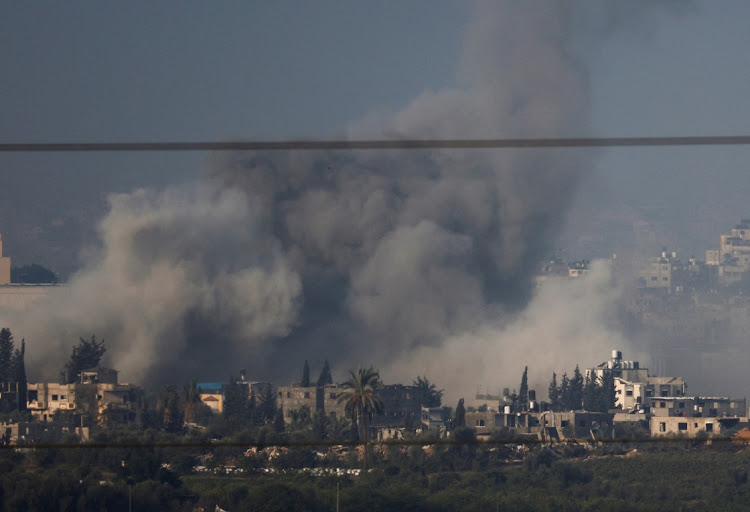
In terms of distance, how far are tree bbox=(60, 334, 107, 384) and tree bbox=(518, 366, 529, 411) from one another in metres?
7.61

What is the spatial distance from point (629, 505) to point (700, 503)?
726 mm

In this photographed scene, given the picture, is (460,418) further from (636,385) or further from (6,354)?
(6,354)

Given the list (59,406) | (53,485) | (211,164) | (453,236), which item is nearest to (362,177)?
(453,236)

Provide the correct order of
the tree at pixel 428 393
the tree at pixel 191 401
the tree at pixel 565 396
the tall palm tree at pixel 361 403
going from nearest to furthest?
the tall palm tree at pixel 361 403 → the tree at pixel 191 401 → the tree at pixel 565 396 → the tree at pixel 428 393

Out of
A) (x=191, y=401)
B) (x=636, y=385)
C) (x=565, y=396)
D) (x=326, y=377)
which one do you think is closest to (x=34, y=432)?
(x=191, y=401)

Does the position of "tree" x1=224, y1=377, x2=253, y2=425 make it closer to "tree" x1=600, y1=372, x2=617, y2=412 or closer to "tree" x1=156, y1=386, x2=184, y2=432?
"tree" x1=156, y1=386, x2=184, y2=432

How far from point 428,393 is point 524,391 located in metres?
1.89

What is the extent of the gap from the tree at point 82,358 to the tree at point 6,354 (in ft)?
2.60

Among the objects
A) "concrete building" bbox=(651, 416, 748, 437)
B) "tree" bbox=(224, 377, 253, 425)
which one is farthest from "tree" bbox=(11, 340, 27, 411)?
"concrete building" bbox=(651, 416, 748, 437)

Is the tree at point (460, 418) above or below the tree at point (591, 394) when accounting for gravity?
below

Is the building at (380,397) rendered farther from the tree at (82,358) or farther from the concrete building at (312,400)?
the tree at (82,358)

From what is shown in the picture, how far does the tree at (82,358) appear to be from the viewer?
14.3 metres

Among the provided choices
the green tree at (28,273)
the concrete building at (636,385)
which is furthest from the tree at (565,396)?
the green tree at (28,273)

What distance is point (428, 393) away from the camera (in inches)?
741
